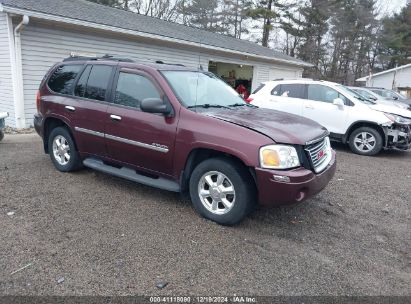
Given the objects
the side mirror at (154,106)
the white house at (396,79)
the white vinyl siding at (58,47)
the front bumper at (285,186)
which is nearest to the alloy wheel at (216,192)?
the front bumper at (285,186)

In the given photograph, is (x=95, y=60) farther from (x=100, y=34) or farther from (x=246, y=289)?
(x=100, y=34)

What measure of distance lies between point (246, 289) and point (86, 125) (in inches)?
131

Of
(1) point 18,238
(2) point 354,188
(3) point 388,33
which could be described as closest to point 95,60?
(1) point 18,238

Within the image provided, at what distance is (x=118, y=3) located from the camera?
30875mm

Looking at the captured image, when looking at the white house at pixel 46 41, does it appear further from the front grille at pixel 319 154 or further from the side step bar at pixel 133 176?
the front grille at pixel 319 154

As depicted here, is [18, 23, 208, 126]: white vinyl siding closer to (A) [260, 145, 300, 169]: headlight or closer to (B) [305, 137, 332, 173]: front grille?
(B) [305, 137, 332, 173]: front grille

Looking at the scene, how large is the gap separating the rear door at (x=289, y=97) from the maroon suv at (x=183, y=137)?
4441 millimetres

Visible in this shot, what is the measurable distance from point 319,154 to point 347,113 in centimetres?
497

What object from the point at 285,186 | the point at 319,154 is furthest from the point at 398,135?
the point at 285,186

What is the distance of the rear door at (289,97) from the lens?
30.2 ft

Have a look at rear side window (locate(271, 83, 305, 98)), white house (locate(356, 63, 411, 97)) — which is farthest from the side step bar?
white house (locate(356, 63, 411, 97))

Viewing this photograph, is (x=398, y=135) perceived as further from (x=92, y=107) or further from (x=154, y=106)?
(x=92, y=107)

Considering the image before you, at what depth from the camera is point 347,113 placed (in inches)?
333

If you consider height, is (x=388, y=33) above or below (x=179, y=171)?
above
